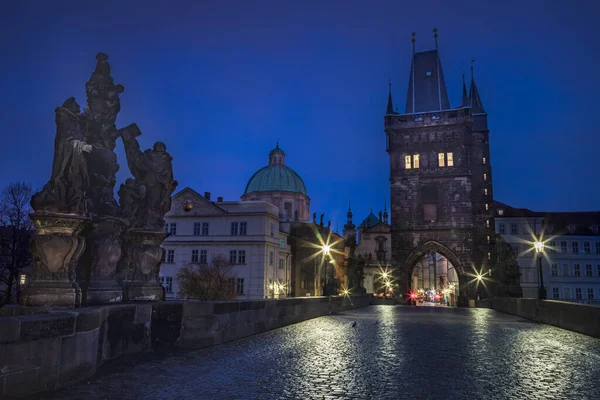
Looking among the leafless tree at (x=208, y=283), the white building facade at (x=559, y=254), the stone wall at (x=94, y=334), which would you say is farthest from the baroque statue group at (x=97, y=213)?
the white building facade at (x=559, y=254)

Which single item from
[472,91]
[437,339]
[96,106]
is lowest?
[437,339]

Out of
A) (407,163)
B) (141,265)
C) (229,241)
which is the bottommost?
(141,265)

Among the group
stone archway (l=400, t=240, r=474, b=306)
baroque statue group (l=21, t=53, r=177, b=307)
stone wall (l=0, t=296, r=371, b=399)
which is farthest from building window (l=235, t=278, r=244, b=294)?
baroque statue group (l=21, t=53, r=177, b=307)

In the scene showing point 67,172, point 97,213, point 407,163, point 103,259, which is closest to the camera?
point 67,172

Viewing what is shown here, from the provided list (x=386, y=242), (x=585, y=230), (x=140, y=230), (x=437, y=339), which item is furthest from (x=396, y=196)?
(x=140, y=230)

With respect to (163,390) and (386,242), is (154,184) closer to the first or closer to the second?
(163,390)

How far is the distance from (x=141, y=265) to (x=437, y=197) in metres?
52.7

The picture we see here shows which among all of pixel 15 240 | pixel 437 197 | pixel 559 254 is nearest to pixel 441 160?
pixel 437 197

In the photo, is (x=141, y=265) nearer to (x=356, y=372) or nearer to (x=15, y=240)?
(x=356, y=372)

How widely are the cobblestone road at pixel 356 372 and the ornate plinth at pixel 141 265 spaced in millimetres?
1620

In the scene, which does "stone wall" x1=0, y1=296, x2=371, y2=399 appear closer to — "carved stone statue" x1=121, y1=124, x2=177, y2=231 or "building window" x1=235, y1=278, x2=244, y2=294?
"carved stone statue" x1=121, y1=124, x2=177, y2=231

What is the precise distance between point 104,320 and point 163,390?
174 centimetres

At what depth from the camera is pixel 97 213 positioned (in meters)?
9.20

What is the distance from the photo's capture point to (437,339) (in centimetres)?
1235
